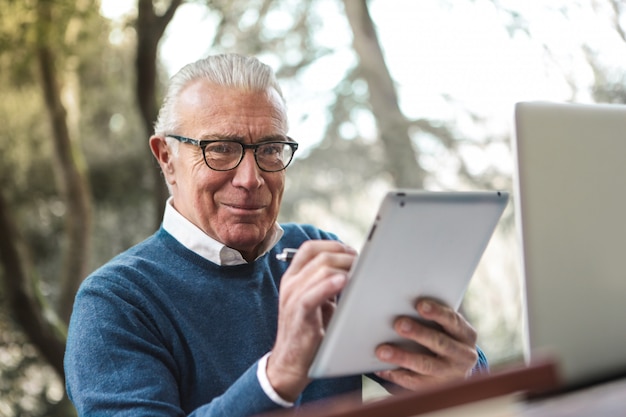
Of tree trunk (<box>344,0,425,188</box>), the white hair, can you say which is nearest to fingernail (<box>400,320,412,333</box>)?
the white hair

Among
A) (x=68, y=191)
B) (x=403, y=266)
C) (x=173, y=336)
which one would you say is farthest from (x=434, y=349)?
(x=68, y=191)

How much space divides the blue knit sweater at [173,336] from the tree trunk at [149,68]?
3.15m

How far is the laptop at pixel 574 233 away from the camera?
1.19 meters

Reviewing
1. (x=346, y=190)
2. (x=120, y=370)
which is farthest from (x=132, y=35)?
(x=120, y=370)

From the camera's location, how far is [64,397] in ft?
18.9

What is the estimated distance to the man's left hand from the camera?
4.32 feet

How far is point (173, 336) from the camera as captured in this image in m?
1.61

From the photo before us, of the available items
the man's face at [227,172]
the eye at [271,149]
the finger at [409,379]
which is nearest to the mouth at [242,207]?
the man's face at [227,172]

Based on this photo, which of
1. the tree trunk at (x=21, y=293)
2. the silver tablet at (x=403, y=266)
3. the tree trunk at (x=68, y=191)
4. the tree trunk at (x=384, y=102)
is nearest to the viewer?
the silver tablet at (x=403, y=266)

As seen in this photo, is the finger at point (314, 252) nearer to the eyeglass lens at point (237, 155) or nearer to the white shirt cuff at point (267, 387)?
the white shirt cuff at point (267, 387)

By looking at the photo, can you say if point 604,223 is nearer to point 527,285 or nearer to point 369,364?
point 527,285

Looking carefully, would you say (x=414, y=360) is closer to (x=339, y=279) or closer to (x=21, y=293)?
(x=339, y=279)

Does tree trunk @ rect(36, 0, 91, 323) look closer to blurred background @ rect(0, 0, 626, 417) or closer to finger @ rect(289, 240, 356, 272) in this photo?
blurred background @ rect(0, 0, 626, 417)

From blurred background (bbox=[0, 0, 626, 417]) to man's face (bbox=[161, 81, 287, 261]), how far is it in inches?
158
